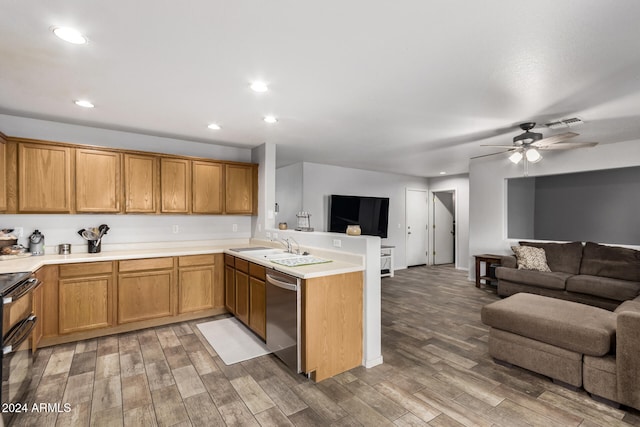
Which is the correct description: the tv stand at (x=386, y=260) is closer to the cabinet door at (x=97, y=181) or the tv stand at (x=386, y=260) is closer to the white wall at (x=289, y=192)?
the white wall at (x=289, y=192)

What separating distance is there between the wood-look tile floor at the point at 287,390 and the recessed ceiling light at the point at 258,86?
238 cm

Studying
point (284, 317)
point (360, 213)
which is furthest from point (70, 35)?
point (360, 213)

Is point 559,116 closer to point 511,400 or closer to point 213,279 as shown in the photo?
point 511,400

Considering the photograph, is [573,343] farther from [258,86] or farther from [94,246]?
[94,246]

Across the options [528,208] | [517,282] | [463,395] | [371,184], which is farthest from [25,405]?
[528,208]

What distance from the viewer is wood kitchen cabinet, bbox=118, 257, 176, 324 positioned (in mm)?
3410

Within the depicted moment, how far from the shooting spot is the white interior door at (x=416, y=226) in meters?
7.95

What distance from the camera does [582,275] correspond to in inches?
175

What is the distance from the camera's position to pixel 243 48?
1.94 metres

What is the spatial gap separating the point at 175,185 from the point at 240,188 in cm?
87

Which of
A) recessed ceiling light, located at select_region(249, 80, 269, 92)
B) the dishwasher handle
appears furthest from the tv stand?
recessed ceiling light, located at select_region(249, 80, 269, 92)

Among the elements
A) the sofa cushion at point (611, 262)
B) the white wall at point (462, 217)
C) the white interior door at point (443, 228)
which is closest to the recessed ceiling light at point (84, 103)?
the sofa cushion at point (611, 262)

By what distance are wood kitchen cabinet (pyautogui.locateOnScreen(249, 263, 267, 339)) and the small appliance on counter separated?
2260mm

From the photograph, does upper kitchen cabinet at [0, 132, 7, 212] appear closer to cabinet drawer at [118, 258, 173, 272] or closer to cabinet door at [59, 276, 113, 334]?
cabinet door at [59, 276, 113, 334]
